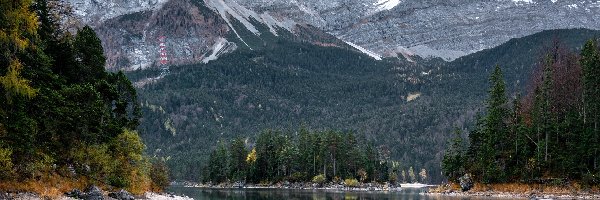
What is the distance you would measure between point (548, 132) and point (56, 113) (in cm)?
6599

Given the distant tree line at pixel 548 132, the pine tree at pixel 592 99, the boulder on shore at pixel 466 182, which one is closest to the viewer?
the pine tree at pixel 592 99

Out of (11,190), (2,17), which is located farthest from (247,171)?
(2,17)

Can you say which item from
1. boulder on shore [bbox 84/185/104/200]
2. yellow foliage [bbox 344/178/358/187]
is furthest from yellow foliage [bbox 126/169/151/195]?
yellow foliage [bbox 344/178/358/187]

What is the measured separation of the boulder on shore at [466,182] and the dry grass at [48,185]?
65.1 metres

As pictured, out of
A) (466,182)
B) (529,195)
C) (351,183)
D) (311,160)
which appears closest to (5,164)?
(529,195)

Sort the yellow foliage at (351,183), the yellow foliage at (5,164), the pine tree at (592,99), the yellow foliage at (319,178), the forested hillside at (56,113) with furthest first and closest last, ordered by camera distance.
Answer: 1. the yellow foliage at (319,178)
2. the yellow foliage at (351,183)
3. the pine tree at (592,99)
4. the yellow foliage at (5,164)
5. the forested hillside at (56,113)

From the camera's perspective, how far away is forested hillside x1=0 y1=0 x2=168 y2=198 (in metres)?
29.1

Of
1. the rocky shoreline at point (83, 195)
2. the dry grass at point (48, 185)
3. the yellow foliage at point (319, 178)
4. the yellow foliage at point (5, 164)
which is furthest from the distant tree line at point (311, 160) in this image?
the yellow foliage at point (5, 164)

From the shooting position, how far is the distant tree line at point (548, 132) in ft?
250

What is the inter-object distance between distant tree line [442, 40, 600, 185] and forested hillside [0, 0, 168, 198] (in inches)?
2110

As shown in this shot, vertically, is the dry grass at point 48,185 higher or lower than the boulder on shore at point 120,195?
higher

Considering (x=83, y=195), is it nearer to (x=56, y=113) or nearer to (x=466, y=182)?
(x=56, y=113)

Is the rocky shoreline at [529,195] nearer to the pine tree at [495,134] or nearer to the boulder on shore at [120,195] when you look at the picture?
the pine tree at [495,134]

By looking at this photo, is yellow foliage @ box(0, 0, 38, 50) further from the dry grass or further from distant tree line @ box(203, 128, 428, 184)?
distant tree line @ box(203, 128, 428, 184)
